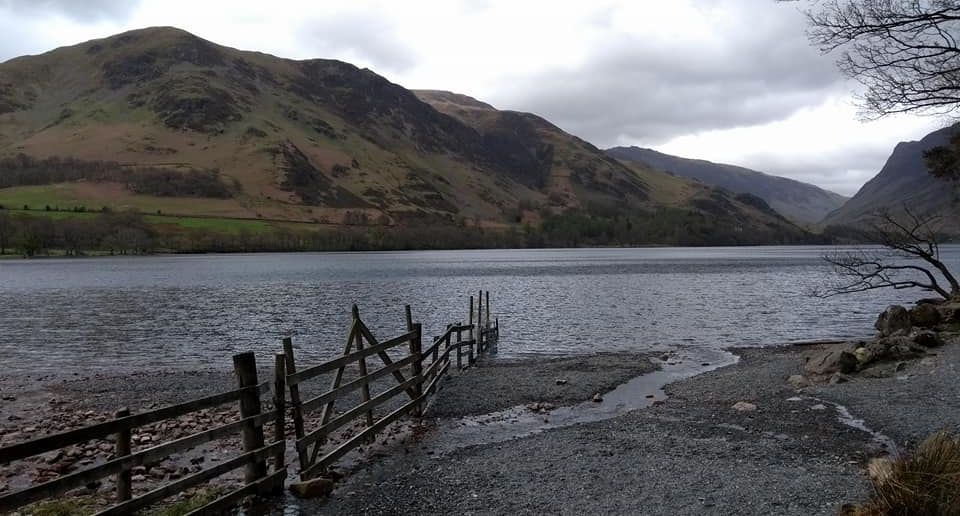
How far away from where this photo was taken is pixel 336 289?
76.8 m

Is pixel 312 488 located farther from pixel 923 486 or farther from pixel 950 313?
pixel 950 313

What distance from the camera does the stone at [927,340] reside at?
75.4 ft

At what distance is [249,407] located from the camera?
10789 mm

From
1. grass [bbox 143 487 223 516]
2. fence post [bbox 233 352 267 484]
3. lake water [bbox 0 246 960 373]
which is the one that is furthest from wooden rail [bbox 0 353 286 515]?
lake water [bbox 0 246 960 373]

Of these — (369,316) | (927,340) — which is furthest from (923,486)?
(369,316)

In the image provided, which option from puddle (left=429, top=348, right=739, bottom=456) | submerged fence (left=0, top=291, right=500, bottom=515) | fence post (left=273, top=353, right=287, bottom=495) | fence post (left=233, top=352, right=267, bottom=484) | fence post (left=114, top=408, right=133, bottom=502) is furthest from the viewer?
puddle (left=429, top=348, right=739, bottom=456)

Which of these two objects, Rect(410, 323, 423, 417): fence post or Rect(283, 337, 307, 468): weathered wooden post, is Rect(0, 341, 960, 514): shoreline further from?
Rect(283, 337, 307, 468): weathered wooden post

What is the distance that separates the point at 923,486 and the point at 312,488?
909cm

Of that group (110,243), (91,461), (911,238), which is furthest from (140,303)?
(110,243)

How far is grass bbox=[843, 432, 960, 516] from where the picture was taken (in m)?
6.61

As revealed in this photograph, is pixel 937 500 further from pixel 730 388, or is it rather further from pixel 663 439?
pixel 730 388

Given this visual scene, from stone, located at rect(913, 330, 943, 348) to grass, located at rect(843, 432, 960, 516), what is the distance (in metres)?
18.5

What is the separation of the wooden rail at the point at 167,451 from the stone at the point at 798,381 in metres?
16.3

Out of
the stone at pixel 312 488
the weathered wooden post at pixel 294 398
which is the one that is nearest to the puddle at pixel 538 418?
the stone at pixel 312 488
